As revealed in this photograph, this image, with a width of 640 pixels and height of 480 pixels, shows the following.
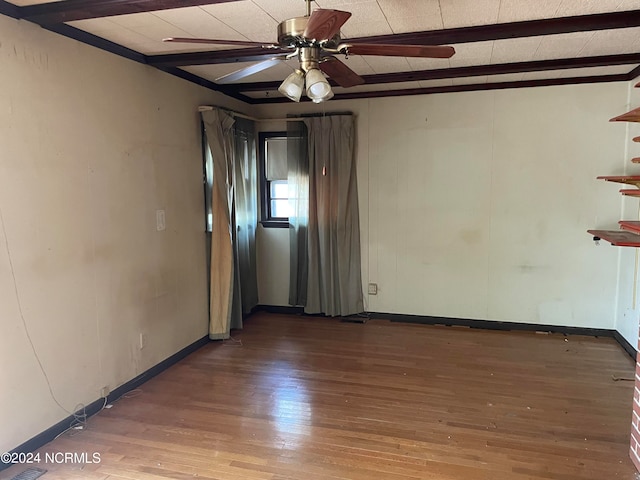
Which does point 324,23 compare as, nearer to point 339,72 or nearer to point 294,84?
point 294,84

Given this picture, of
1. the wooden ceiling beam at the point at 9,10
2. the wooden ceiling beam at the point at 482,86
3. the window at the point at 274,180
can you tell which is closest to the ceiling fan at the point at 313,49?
the wooden ceiling beam at the point at 9,10

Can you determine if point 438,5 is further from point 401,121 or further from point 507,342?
point 507,342

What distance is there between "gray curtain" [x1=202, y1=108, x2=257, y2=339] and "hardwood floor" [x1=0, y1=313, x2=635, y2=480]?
38 cm

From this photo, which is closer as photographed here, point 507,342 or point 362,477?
point 362,477

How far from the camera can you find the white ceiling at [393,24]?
2479 millimetres

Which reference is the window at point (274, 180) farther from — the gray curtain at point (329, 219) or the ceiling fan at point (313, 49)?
the ceiling fan at point (313, 49)

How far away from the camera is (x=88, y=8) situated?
235cm

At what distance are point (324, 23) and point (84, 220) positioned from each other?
2054 mm

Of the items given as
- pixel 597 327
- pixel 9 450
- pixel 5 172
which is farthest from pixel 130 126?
pixel 597 327

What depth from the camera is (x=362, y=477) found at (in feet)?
7.70

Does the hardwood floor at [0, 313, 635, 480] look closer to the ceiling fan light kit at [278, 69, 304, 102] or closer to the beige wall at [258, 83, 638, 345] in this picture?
the beige wall at [258, 83, 638, 345]

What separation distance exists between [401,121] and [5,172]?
11.8 ft

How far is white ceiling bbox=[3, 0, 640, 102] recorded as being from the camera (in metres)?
2.48

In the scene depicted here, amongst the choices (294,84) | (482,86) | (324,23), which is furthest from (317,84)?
(482,86)
